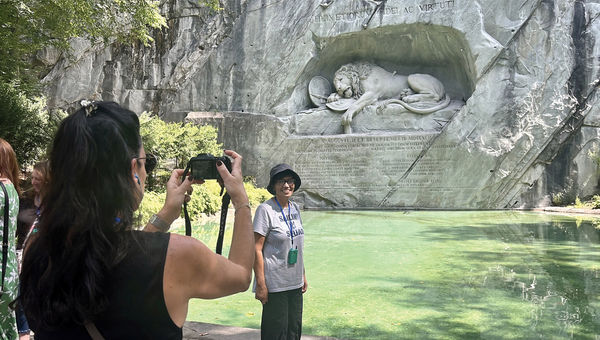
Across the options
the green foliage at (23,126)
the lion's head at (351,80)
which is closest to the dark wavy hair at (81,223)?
the green foliage at (23,126)

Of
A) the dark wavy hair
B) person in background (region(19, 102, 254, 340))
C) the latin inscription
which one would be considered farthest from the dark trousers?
the latin inscription

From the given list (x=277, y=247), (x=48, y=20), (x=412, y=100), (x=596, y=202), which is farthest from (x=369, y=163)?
(x=277, y=247)

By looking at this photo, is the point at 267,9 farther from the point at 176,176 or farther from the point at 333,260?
the point at 176,176

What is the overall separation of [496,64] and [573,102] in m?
2.10

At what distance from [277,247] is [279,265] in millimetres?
111

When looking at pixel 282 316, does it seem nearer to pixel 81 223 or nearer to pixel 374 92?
pixel 81 223

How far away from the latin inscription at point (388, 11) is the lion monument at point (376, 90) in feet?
4.98

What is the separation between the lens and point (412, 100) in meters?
13.7

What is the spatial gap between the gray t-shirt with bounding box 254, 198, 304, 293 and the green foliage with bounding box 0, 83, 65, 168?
7907mm

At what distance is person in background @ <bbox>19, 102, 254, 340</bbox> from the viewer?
1143 mm

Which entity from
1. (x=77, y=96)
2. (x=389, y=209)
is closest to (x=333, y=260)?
(x=389, y=209)

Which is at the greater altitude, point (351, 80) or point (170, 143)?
point (351, 80)

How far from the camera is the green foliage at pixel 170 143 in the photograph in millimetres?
11039

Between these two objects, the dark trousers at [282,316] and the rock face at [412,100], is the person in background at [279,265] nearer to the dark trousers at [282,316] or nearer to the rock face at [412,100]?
the dark trousers at [282,316]
